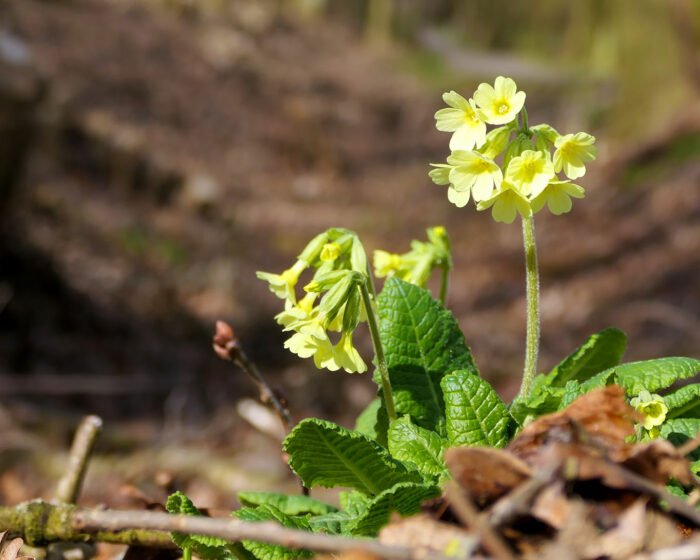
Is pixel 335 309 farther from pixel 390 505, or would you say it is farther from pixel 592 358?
pixel 592 358

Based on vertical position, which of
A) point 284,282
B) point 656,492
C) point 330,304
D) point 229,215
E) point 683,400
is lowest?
point 656,492

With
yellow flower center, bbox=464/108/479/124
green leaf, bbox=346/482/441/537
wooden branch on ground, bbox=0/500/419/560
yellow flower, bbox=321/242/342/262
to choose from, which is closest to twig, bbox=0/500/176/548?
wooden branch on ground, bbox=0/500/419/560

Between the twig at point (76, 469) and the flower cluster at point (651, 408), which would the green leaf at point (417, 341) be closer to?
the flower cluster at point (651, 408)

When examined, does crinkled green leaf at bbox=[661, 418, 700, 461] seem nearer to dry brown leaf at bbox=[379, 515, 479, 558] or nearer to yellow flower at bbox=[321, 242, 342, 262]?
dry brown leaf at bbox=[379, 515, 479, 558]

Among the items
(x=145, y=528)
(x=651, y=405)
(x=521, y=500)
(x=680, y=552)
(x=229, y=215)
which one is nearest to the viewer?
(x=680, y=552)

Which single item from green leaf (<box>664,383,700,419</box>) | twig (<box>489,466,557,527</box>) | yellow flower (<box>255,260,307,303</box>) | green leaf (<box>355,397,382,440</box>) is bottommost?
twig (<box>489,466,557,527</box>)

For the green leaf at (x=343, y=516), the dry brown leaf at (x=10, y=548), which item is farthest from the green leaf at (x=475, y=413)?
the dry brown leaf at (x=10, y=548)

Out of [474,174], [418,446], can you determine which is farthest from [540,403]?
[474,174]

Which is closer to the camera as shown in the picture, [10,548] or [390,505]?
→ [390,505]
